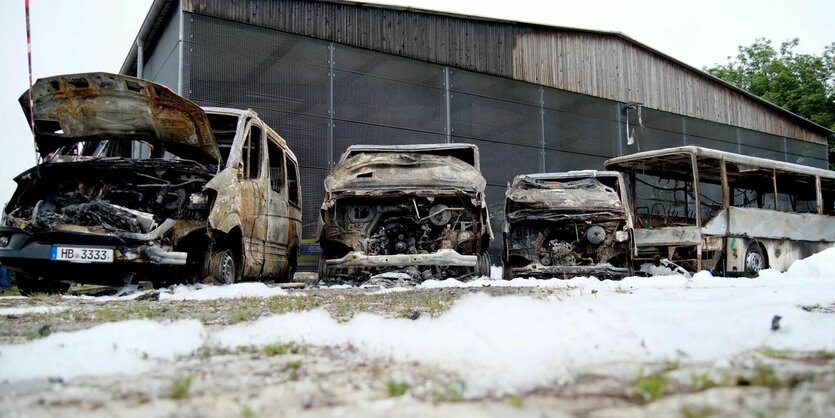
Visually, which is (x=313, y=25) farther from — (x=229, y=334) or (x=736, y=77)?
(x=736, y=77)

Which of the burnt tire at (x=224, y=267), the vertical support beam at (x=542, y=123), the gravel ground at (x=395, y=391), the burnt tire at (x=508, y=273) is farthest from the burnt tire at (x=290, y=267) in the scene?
the vertical support beam at (x=542, y=123)

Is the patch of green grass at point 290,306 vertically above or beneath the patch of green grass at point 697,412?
above

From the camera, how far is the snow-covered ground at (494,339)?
189 cm

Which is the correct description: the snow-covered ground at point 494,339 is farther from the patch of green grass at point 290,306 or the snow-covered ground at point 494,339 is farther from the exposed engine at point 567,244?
the exposed engine at point 567,244

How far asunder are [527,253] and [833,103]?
2855cm

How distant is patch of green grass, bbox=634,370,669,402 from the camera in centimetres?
146

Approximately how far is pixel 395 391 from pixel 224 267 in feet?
16.8

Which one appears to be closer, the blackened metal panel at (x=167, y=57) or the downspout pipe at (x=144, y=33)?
the blackened metal panel at (x=167, y=57)

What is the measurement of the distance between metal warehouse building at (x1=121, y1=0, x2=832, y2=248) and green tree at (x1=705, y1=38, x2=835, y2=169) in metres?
12.2

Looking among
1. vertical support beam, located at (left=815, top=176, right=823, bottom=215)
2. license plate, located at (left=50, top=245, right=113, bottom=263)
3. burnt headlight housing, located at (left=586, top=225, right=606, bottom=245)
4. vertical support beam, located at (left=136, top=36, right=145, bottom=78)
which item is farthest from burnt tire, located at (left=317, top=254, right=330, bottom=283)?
vertical support beam, located at (left=815, top=176, right=823, bottom=215)

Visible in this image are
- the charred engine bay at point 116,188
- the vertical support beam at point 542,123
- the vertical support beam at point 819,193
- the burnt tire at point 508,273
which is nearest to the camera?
the charred engine bay at point 116,188

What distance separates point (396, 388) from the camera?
5.23 feet

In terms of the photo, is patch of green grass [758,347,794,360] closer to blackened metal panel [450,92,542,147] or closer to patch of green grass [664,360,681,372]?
patch of green grass [664,360,681,372]

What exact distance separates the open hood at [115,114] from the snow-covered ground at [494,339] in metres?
3.85
